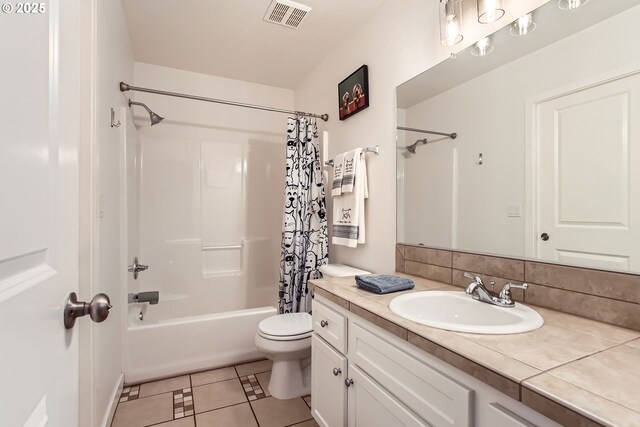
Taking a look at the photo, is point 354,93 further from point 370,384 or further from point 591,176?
point 370,384

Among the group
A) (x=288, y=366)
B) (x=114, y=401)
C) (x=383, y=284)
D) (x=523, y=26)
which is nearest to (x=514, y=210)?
(x=383, y=284)

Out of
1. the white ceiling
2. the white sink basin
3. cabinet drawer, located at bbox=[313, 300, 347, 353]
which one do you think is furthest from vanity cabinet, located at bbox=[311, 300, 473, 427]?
the white ceiling

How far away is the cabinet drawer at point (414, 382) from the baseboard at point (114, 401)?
4.55ft

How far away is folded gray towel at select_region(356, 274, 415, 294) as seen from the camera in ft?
4.15

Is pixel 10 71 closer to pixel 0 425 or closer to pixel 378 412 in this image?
pixel 0 425

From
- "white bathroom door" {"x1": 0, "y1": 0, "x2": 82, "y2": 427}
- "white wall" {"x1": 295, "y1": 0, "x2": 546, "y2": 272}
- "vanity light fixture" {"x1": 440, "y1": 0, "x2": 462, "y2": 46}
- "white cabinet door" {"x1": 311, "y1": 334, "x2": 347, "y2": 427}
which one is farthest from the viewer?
"white wall" {"x1": 295, "y1": 0, "x2": 546, "y2": 272}

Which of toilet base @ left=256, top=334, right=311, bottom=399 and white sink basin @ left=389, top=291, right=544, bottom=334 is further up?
white sink basin @ left=389, top=291, right=544, bottom=334

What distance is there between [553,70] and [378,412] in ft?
4.44

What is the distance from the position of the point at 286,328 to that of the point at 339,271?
49 cm

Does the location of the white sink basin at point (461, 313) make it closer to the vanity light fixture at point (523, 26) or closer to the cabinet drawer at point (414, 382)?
the cabinet drawer at point (414, 382)

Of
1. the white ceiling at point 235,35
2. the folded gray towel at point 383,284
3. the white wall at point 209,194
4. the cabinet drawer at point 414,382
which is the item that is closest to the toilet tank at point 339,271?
the folded gray towel at point 383,284

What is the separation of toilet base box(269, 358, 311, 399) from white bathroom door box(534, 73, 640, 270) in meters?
1.52

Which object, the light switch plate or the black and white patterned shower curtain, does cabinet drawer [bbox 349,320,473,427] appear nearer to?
the light switch plate

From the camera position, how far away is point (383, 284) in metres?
1.29
